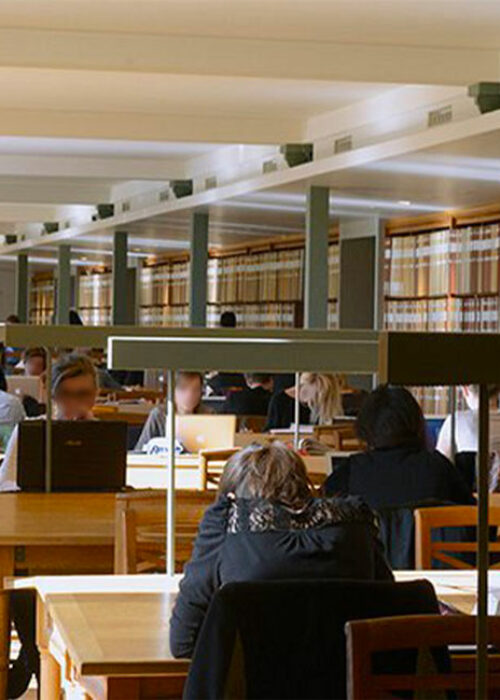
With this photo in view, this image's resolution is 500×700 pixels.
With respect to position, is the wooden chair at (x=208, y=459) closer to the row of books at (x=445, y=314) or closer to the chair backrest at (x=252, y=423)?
the chair backrest at (x=252, y=423)

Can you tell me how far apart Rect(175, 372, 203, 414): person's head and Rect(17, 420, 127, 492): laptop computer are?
83.2 inches

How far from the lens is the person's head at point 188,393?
296 inches

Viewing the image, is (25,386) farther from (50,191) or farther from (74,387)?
(50,191)

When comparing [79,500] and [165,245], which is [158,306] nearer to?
[165,245]

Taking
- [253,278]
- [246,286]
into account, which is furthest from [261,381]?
[246,286]

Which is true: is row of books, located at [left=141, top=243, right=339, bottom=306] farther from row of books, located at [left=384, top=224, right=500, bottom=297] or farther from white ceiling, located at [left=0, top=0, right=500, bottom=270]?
row of books, located at [left=384, top=224, right=500, bottom=297]

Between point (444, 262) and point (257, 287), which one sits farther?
point (257, 287)

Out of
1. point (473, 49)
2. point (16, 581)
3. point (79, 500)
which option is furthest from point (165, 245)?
point (16, 581)

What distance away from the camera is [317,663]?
2.45 metres

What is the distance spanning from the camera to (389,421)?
14.9 ft

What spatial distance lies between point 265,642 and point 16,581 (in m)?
1.31

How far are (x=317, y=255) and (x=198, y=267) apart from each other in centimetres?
356

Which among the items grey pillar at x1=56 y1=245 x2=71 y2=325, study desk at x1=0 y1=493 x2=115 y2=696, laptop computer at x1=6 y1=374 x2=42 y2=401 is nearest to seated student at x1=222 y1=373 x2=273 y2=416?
laptop computer at x1=6 y1=374 x2=42 y2=401

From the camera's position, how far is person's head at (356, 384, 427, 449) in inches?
180
